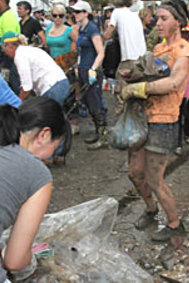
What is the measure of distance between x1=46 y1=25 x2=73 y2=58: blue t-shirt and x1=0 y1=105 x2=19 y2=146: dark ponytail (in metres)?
3.93

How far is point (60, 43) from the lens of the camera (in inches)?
224

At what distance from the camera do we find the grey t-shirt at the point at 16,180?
1748 millimetres

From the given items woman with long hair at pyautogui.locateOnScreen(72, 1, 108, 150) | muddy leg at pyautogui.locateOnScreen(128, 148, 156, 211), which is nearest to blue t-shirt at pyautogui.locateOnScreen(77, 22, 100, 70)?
woman with long hair at pyautogui.locateOnScreen(72, 1, 108, 150)

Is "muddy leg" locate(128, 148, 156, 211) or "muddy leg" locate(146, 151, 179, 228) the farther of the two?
"muddy leg" locate(128, 148, 156, 211)

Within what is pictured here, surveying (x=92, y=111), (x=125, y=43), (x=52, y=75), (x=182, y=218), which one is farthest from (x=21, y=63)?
(x=182, y=218)

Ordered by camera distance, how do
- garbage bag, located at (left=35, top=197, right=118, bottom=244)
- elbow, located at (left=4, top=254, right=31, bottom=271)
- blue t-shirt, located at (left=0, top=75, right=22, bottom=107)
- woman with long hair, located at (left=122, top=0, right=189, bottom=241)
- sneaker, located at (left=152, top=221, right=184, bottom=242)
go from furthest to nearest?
sneaker, located at (left=152, top=221, right=184, bottom=242)
blue t-shirt, located at (left=0, top=75, right=22, bottom=107)
woman with long hair, located at (left=122, top=0, right=189, bottom=241)
garbage bag, located at (left=35, top=197, right=118, bottom=244)
elbow, located at (left=4, top=254, right=31, bottom=271)

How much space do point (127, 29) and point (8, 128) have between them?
420cm

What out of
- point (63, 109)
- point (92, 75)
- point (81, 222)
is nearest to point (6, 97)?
point (63, 109)

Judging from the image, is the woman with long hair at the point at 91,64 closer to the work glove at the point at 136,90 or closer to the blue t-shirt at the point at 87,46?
the blue t-shirt at the point at 87,46

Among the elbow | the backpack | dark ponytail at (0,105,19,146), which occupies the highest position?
dark ponytail at (0,105,19,146)

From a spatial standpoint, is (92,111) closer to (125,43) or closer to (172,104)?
(125,43)

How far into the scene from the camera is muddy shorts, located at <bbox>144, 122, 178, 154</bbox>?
313cm

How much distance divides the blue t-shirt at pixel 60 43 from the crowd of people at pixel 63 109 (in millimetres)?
13

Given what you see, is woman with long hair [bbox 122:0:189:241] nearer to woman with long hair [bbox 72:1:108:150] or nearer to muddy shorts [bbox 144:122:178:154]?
muddy shorts [bbox 144:122:178:154]
